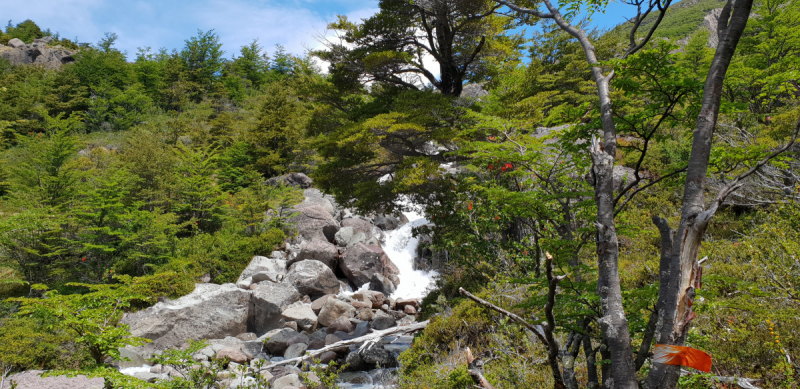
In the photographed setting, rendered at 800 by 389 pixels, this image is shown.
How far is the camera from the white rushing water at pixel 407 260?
12.3 m

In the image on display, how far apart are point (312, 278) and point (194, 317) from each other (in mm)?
3453

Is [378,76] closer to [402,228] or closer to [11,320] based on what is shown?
[402,228]

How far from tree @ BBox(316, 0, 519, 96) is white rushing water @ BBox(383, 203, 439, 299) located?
172 inches

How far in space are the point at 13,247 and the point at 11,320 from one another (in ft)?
13.2

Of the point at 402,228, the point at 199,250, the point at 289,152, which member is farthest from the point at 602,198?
the point at 289,152

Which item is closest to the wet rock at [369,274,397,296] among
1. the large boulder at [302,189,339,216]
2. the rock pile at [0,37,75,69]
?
the large boulder at [302,189,339,216]

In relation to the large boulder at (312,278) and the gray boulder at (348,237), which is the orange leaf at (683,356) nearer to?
the large boulder at (312,278)

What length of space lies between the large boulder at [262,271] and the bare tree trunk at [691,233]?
10.6 m

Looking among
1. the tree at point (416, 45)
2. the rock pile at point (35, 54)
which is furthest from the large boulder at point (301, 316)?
the rock pile at point (35, 54)

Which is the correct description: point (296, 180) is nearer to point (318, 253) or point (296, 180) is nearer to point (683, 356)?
point (318, 253)

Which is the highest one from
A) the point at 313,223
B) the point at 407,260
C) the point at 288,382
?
the point at 313,223

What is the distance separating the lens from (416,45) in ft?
32.7

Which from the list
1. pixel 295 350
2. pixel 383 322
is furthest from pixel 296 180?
pixel 295 350

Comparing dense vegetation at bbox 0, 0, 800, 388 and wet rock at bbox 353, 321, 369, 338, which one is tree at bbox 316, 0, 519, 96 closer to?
dense vegetation at bbox 0, 0, 800, 388
